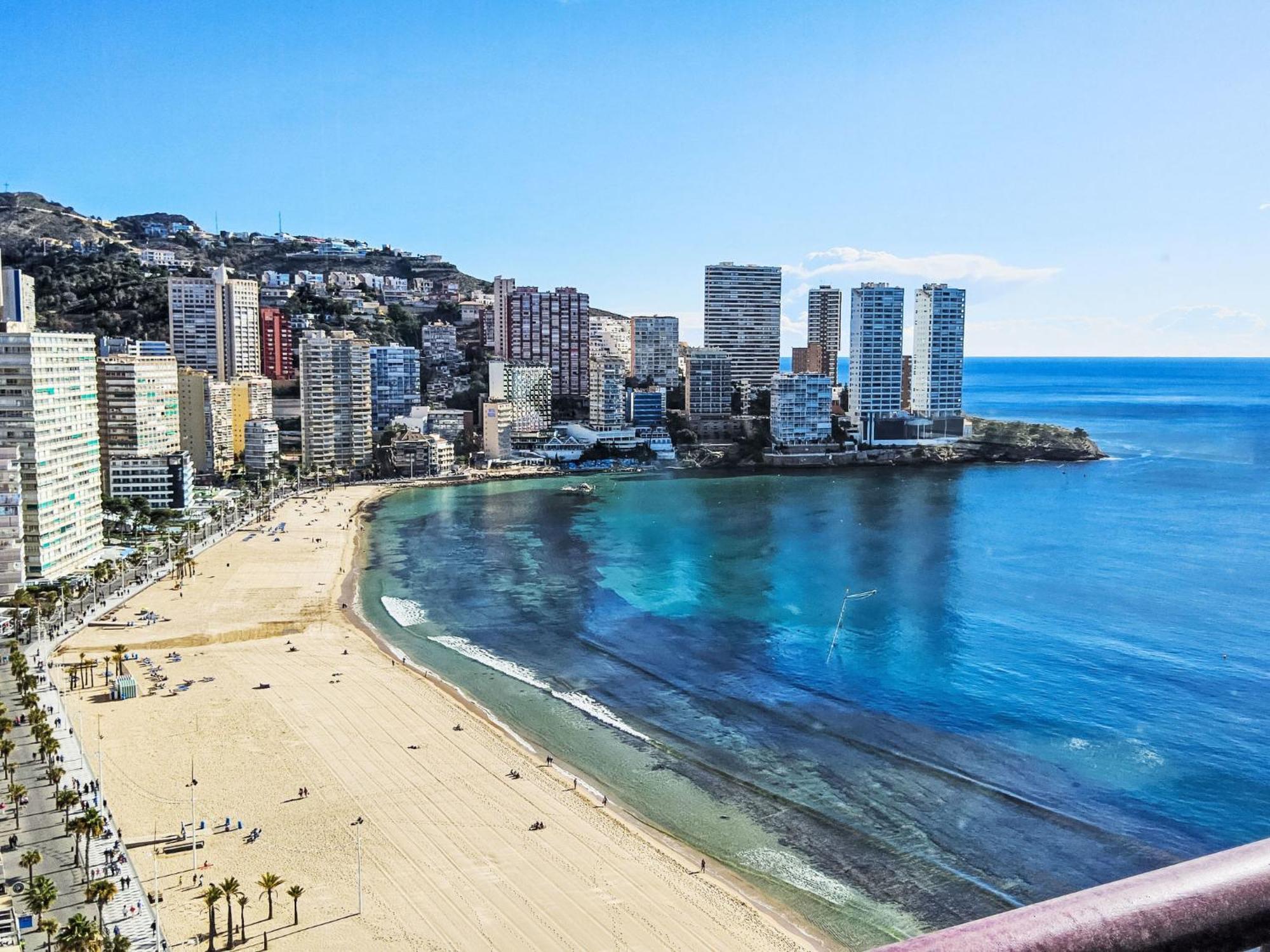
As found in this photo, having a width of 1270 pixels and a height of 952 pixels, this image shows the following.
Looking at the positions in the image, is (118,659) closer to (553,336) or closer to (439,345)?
(553,336)

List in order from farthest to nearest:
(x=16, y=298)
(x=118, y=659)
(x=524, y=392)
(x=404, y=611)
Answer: (x=524, y=392) → (x=16, y=298) → (x=404, y=611) → (x=118, y=659)

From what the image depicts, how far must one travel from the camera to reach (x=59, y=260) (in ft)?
229

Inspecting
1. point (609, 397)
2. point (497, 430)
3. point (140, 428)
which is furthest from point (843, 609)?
point (609, 397)

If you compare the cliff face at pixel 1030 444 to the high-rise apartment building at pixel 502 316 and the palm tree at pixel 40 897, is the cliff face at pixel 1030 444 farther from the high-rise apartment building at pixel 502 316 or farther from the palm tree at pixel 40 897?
the palm tree at pixel 40 897

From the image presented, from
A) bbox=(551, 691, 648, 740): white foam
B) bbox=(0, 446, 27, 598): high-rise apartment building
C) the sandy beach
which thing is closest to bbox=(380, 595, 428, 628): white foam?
the sandy beach

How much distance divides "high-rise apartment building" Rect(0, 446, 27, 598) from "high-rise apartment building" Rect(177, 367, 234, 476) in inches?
834

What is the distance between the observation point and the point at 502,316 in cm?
6862

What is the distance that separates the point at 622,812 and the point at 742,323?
60.5 m

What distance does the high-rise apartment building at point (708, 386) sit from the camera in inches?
2424

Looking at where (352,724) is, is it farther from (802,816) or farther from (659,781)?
(802,816)

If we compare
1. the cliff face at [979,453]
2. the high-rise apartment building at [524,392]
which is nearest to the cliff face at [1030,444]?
the cliff face at [979,453]

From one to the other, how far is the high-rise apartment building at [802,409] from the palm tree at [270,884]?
47.8 m

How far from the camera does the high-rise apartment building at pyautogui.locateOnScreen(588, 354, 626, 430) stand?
58.7 meters

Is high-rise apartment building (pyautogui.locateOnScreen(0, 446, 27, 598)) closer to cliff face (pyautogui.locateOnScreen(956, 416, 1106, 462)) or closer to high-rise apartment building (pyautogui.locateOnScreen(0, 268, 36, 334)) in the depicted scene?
high-rise apartment building (pyautogui.locateOnScreen(0, 268, 36, 334))
